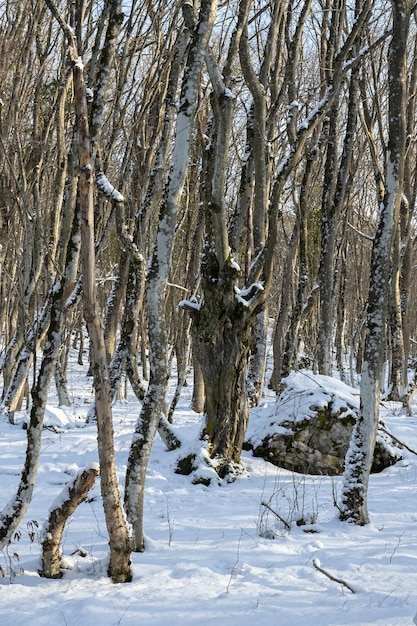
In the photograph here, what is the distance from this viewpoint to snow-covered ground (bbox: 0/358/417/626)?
285cm

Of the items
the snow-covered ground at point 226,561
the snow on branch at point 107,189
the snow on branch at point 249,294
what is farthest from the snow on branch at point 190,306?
the snow-covered ground at point 226,561

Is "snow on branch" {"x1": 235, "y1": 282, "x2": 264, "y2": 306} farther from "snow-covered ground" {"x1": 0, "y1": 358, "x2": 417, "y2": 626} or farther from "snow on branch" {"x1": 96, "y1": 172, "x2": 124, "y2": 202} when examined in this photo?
"snow-covered ground" {"x1": 0, "y1": 358, "x2": 417, "y2": 626}

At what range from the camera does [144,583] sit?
10.4ft

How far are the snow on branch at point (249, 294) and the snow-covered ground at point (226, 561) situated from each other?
1987 millimetres

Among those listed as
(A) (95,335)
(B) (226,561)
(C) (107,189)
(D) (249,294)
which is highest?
(C) (107,189)

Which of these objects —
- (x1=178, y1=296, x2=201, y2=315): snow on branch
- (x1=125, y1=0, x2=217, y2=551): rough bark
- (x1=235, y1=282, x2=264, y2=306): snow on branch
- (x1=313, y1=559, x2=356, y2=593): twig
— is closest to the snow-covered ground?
(x1=313, y1=559, x2=356, y2=593): twig

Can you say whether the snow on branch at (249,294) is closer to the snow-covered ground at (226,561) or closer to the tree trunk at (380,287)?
the tree trunk at (380,287)

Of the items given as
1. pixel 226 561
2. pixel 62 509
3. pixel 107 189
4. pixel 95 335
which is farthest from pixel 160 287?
pixel 107 189

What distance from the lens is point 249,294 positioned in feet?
20.0

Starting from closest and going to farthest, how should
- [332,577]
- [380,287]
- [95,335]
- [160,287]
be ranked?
1. [95,335]
2. [332,577]
3. [160,287]
4. [380,287]

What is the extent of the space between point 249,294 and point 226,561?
311 cm

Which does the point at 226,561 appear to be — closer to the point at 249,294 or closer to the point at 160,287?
the point at 160,287

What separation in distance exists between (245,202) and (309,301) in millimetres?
4033

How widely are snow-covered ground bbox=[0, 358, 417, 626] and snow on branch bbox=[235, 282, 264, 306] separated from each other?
1.99 metres
